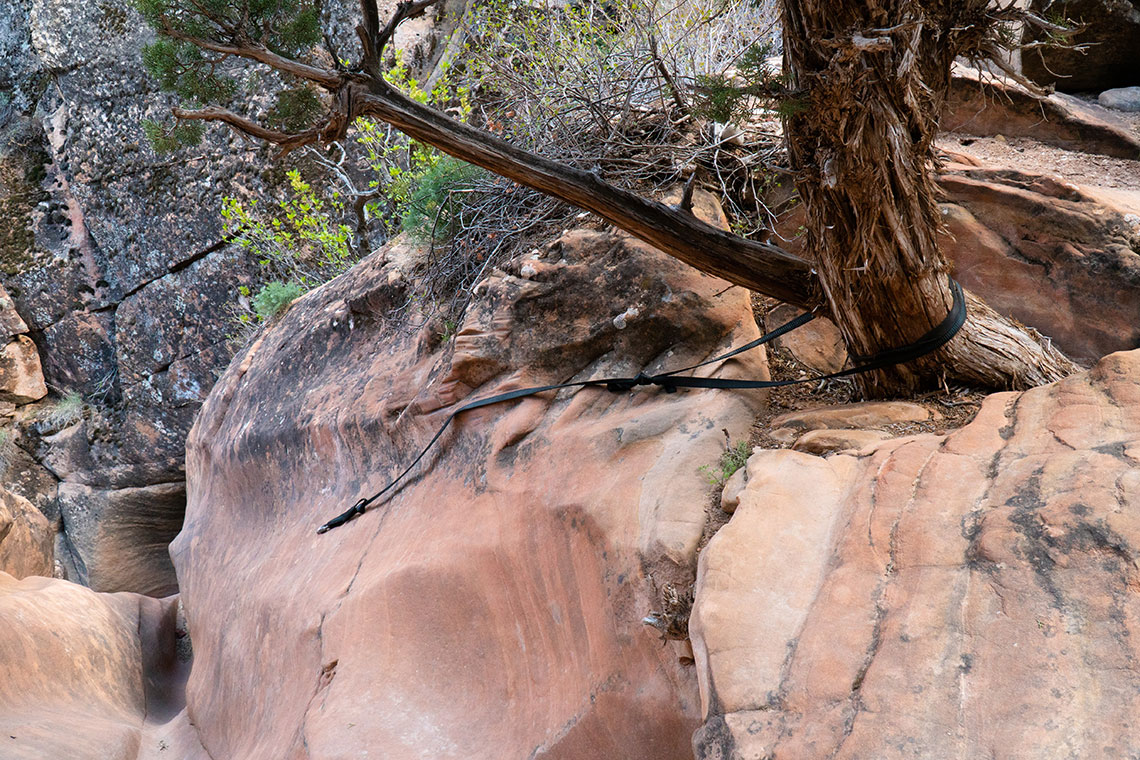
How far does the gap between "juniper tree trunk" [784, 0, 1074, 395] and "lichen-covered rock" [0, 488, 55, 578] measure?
255 inches

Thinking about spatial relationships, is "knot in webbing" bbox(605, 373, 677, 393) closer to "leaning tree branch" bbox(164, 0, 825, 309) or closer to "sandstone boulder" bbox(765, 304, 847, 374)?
"leaning tree branch" bbox(164, 0, 825, 309)

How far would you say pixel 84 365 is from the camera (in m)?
9.93

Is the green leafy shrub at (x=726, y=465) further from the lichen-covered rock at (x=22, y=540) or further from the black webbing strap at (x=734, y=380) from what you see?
the lichen-covered rock at (x=22, y=540)

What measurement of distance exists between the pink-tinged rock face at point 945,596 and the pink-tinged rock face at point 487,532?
42cm

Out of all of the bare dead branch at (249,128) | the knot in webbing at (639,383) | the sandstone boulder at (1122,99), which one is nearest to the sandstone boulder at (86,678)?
the bare dead branch at (249,128)

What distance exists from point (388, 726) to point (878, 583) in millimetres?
2092

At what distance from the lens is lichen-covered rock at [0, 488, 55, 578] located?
6.41m

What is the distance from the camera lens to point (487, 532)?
348 cm

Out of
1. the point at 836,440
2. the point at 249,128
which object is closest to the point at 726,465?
the point at 836,440

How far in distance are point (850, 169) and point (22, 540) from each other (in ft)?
23.3

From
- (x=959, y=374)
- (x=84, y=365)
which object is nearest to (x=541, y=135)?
(x=959, y=374)

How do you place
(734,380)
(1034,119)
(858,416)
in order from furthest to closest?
(1034,119) → (734,380) → (858,416)

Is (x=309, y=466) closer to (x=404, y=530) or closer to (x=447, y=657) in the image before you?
(x=404, y=530)

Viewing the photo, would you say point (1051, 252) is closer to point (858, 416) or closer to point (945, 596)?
point (858, 416)
